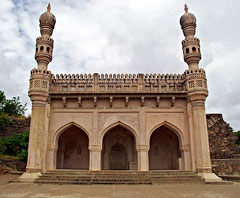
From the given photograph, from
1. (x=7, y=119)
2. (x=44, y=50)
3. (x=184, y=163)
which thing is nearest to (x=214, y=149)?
(x=184, y=163)

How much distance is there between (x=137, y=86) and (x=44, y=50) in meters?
6.35

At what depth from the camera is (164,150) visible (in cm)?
1678

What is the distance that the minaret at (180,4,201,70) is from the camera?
14.5 meters

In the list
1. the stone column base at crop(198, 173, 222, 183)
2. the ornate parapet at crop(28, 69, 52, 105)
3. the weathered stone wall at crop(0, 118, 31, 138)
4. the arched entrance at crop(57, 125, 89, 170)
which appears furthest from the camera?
the weathered stone wall at crop(0, 118, 31, 138)

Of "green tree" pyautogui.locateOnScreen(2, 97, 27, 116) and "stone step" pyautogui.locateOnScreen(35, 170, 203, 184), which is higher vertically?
"green tree" pyautogui.locateOnScreen(2, 97, 27, 116)

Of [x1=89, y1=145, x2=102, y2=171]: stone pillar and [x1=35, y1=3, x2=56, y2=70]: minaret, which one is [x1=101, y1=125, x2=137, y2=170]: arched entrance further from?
[x1=35, y1=3, x2=56, y2=70]: minaret

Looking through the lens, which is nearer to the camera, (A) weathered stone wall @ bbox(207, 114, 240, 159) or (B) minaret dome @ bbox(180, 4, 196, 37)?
(B) minaret dome @ bbox(180, 4, 196, 37)

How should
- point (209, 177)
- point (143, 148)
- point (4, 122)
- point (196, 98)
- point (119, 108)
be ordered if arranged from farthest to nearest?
point (4, 122)
point (119, 108)
point (196, 98)
point (143, 148)
point (209, 177)

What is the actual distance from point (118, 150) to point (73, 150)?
3.37 metres

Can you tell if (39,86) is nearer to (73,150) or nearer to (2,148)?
(73,150)

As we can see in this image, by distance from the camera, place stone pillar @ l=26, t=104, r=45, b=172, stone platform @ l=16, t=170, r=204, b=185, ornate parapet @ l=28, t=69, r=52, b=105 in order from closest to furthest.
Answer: stone platform @ l=16, t=170, r=204, b=185, stone pillar @ l=26, t=104, r=45, b=172, ornate parapet @ l=28, t=69, r=52, b=105

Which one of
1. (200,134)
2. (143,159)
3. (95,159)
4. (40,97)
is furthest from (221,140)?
(40,97)

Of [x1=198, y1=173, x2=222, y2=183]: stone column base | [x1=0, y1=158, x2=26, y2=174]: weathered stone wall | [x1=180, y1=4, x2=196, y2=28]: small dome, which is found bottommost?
[x1=198, y1=173, x2=222, y2=183]: stone column base

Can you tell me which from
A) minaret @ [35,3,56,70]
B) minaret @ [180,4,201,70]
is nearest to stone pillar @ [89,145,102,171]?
minaret @ [35,3,56,70]
